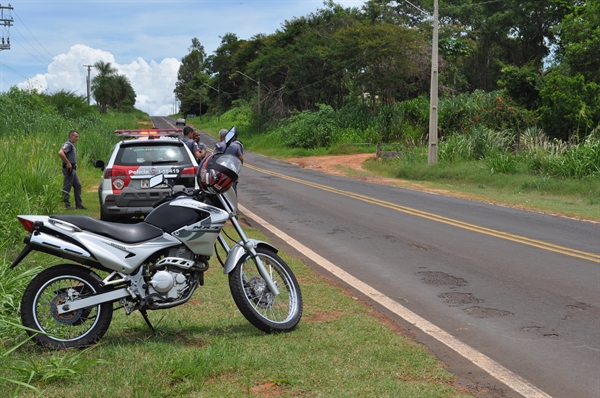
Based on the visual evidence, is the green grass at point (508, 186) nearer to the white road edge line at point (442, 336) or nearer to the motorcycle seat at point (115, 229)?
the white road edge line at point (442, 336)

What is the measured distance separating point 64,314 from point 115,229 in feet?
2.45

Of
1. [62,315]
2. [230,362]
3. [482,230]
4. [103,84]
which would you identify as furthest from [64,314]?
[103,84]

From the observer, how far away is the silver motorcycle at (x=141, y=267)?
509cm

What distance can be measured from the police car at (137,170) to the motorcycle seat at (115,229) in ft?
21.2

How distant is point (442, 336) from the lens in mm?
6031

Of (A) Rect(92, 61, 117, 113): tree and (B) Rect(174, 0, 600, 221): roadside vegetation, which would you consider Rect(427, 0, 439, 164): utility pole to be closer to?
(B) Rect(174, 0, 600, 221): roadside vegetation

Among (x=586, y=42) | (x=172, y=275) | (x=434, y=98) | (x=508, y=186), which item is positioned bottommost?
(x=508, y=186)

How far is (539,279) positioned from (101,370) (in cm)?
589

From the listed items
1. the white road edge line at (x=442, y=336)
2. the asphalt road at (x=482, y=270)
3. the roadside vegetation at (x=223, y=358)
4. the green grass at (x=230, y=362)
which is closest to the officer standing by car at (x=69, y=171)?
the asphalt road at (x=482, y=270)

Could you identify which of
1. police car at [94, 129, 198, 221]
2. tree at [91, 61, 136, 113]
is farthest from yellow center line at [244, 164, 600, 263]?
tree at [91, 61, 136, 113]

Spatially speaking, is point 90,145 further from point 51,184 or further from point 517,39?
point 517,39

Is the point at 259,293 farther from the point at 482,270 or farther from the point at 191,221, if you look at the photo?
the point at 482,270

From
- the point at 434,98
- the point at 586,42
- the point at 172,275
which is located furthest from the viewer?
the point at 586,42

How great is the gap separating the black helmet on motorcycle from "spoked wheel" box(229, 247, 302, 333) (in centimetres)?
67
